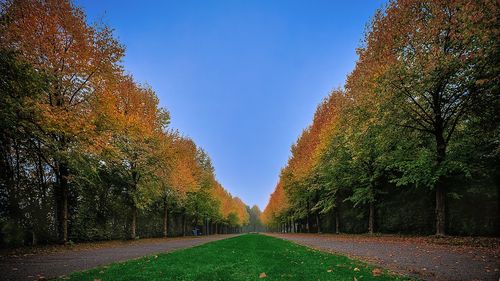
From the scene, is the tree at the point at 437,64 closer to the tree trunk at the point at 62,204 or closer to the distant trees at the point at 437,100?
the distant trees at the point at 437,100

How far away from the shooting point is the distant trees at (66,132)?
10.5 meters

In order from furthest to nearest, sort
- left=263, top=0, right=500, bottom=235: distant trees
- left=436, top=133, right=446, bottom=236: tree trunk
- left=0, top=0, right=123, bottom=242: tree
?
left=436, top=133, right=446, bottom=236: tree trunk, left=0, top=0, right=123, bottom=242: tree, left=263, top=0, right=500, bottom=235: distant trees

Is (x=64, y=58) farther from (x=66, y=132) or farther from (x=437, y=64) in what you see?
(x=437, y=64)

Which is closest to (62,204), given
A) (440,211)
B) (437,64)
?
(437,64)

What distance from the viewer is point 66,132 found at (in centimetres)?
1221

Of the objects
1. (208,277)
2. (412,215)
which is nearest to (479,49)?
(208,277)

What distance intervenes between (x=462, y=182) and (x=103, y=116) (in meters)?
20.9

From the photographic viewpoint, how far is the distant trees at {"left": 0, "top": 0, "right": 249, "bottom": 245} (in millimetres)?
10516

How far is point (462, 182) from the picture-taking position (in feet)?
59.6

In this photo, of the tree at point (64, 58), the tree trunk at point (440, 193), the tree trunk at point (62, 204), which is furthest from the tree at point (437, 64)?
the tree trunk at point (62, 204)

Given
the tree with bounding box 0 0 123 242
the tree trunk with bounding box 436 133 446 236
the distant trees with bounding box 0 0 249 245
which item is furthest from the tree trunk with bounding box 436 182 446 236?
the tree with bounding box 0 0 123 242

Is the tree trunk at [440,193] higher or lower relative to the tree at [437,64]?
lower

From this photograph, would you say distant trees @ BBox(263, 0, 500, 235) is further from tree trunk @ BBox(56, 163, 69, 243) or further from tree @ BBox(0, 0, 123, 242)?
tree trunk @ BBox(56, 163, 69, 243)

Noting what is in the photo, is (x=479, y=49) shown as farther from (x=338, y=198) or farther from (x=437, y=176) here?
(x=338, y=198)
